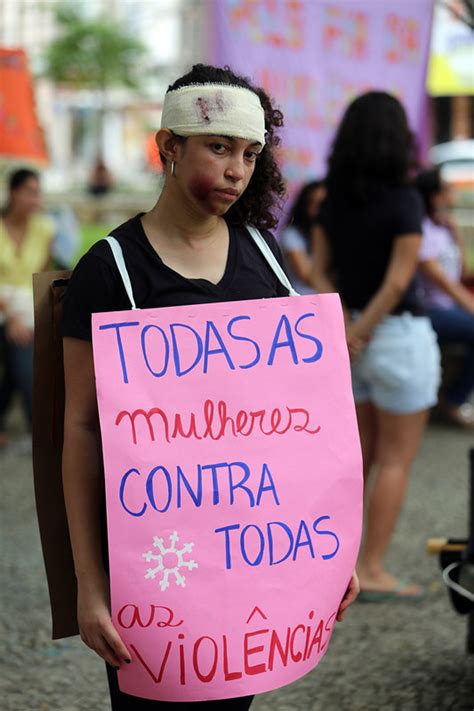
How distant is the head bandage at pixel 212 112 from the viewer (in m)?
1.89

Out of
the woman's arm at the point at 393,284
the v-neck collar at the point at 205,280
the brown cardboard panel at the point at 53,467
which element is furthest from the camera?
the woman's arm at the point at 393,284

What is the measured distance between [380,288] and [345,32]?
3253 mm

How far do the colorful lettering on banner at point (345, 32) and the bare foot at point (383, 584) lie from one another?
366 centimetres

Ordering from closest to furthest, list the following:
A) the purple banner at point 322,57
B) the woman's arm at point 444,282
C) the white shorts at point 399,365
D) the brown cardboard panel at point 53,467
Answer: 1. the brown cardboard panel at point 53,467
2. the white shorts at point 399,365
3. the woman's arm at point 444,282
4. the purple banner at point 322,57

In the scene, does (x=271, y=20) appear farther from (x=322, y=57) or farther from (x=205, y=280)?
(x=205, y=280)

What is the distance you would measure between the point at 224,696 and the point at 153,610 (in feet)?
0.68

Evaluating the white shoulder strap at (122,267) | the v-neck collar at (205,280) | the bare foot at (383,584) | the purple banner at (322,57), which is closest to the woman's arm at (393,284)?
the bare foot at (383,584)

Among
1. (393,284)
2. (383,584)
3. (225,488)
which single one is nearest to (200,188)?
(225,488)

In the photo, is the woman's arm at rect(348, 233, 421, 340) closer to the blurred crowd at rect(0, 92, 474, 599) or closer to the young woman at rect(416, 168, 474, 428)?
the blurred crowd at rect(0, 92, 474, 599)

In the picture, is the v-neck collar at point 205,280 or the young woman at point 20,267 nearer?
the v-neck collar at point 205,280

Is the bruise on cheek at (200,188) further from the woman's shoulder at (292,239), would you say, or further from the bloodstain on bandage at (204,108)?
the woman's shoulder at (292,239)

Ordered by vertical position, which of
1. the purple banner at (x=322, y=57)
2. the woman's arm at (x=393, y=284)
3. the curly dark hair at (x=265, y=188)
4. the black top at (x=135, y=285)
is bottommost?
the woman's arm at (x=393, y=284)

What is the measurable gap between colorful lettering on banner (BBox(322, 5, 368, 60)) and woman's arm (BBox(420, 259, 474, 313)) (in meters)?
1.39

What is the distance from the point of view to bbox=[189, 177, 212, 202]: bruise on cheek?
190 centimetres
